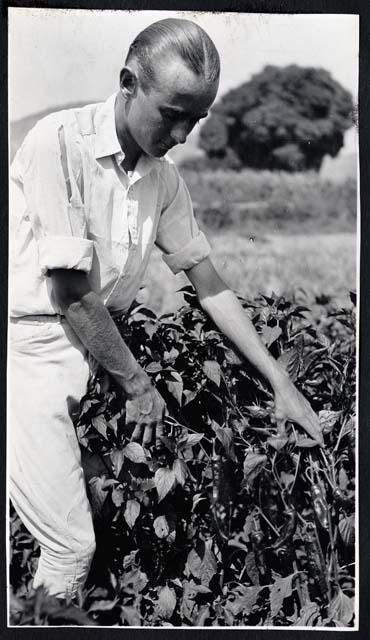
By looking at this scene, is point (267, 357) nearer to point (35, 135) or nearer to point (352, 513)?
point (352, 513)

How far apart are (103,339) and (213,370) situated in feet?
1.36

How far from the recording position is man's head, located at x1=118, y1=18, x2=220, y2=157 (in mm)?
3256

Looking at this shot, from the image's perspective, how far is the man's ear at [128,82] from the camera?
331cm

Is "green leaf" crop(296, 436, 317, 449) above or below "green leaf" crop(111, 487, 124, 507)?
above

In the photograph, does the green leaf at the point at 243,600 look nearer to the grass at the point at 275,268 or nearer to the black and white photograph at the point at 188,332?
the black and white photograph at the point at 188,332

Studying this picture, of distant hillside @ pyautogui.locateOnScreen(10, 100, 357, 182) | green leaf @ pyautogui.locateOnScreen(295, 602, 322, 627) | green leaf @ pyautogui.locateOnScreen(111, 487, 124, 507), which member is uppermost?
distant hillside @ pyautogui.locateOnScreen(10, 100, 357, 182)

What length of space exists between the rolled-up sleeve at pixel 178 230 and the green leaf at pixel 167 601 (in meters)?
1.14

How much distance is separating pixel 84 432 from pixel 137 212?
0.80 m

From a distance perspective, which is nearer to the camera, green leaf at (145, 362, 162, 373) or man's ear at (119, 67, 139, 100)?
man's ear at (119, 67, 139, 100)

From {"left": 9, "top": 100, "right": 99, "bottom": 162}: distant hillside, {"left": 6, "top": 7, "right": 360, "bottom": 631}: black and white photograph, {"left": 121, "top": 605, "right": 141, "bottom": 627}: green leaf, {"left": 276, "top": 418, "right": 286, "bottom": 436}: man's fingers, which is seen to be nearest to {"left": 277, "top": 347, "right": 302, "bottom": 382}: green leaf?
{"left": 6, "top": 7, "right": 360, "bottom": 631}: black and white photograph

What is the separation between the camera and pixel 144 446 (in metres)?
3.41

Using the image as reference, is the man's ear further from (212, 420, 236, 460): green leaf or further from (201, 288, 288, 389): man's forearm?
(212, 420, 236, 460): green leaf

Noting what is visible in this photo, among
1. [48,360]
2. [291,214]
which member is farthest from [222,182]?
[48,360]

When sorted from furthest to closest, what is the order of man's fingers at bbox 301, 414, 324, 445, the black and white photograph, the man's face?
1. man's fingers at bbox 301, 414, 324, 445
2. the black and white photograph
3. the man's face
